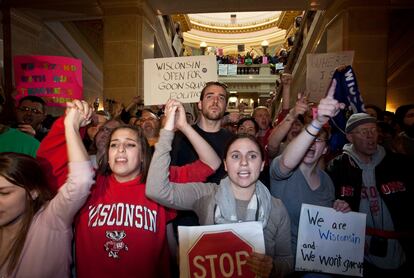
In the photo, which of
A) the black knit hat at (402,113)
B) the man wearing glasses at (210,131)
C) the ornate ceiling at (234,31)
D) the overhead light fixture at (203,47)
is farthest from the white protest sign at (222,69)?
the man wearing glasses at (210,131)

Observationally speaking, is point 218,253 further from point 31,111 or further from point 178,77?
point 31,111

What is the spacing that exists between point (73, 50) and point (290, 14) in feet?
55.1

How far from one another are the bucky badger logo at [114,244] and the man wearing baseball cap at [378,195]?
158cm

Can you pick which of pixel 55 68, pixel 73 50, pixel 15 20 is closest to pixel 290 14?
pixel 73 50

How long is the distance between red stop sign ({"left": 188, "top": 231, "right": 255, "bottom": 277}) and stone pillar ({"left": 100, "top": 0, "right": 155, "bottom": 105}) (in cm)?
570

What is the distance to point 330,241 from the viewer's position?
2.10 m

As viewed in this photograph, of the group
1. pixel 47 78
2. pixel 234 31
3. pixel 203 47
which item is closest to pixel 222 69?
pixel 203 47

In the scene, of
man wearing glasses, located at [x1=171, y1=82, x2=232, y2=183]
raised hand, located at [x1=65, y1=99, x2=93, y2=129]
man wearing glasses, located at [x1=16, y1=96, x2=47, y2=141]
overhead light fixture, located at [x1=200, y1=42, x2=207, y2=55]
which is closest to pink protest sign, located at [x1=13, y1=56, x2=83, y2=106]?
man wearing glasses, located at [x1=16, y1=96, x2=47, y2=141]

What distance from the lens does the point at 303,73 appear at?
10508 mm

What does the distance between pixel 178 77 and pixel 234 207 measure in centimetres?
213

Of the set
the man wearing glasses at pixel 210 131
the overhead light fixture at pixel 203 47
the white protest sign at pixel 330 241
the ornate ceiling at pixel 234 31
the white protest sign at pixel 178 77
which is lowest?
the white protest sign at pixel 330 241

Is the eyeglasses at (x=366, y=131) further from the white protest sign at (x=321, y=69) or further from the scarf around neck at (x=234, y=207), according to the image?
the white protest sign at (x=321, y=69)

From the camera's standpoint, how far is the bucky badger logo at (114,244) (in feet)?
5.97

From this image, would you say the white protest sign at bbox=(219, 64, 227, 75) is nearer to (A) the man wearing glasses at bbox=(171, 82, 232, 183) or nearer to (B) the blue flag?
(B) the blue flag
